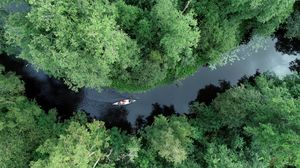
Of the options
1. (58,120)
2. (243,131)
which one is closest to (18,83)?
(58,120)

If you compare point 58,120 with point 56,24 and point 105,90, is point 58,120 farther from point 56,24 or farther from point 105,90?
point 56,24

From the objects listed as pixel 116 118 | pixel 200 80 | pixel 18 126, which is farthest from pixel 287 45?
pixel 18 126

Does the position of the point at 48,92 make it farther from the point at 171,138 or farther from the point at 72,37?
the point at 171,138

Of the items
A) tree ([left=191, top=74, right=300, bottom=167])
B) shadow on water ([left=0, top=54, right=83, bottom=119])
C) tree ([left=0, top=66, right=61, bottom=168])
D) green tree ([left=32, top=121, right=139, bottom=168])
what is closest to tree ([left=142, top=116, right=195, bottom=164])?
green tree ([left=32, top=121, right=139, bottom=168])

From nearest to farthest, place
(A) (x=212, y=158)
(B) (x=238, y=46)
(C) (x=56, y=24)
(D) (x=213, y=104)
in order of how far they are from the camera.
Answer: (C) (x=56, y=24) < (A) (x=212, y=158) < (D) (x=213, y=104) < (B) (x=238, y=46)

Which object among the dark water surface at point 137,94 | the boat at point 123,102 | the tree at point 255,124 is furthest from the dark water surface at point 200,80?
the tree at point 255,124

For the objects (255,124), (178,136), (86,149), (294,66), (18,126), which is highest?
(294,66)
